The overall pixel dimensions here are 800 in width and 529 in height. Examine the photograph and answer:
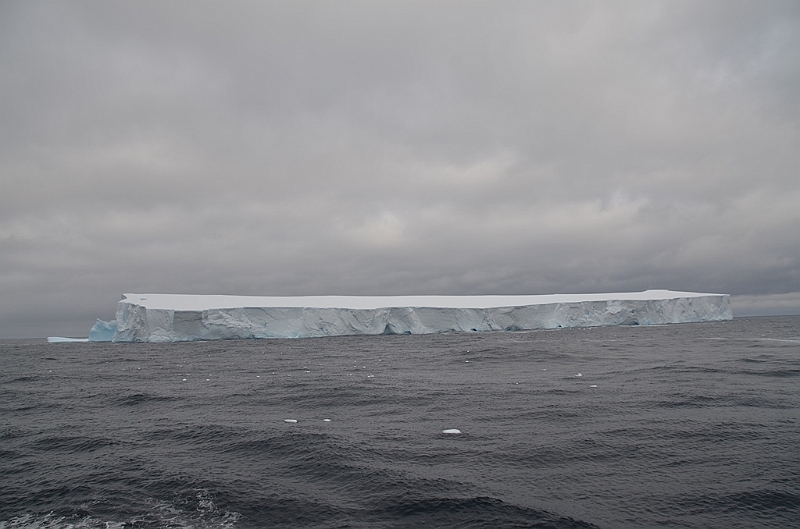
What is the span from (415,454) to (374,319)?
3317 cm

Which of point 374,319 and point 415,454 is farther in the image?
point 374,319

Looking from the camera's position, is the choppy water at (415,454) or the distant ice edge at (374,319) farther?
the distant ice edge at (374,319)

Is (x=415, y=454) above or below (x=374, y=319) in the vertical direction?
below

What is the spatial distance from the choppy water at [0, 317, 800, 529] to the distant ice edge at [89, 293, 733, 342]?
77.5ft

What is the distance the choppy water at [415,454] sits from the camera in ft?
15.3

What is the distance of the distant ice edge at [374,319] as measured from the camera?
3550 cm

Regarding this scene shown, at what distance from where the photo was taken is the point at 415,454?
636 centimetres

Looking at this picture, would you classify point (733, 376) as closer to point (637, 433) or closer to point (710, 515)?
point (637, 433)

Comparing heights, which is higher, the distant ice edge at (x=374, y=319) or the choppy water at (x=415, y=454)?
the distant ice edge at (x=374, y=319)

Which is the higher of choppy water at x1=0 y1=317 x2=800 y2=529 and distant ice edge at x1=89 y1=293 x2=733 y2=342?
distant ice edge at x1=89 y1=293 x2=733 y2=342

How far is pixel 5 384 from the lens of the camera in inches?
583

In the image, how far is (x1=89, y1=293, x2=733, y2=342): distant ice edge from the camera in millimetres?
35500

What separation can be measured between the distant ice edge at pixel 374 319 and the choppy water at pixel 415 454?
23636 millimetres

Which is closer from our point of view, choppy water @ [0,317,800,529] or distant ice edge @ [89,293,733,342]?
choppy water @ [0,317,800,529]
